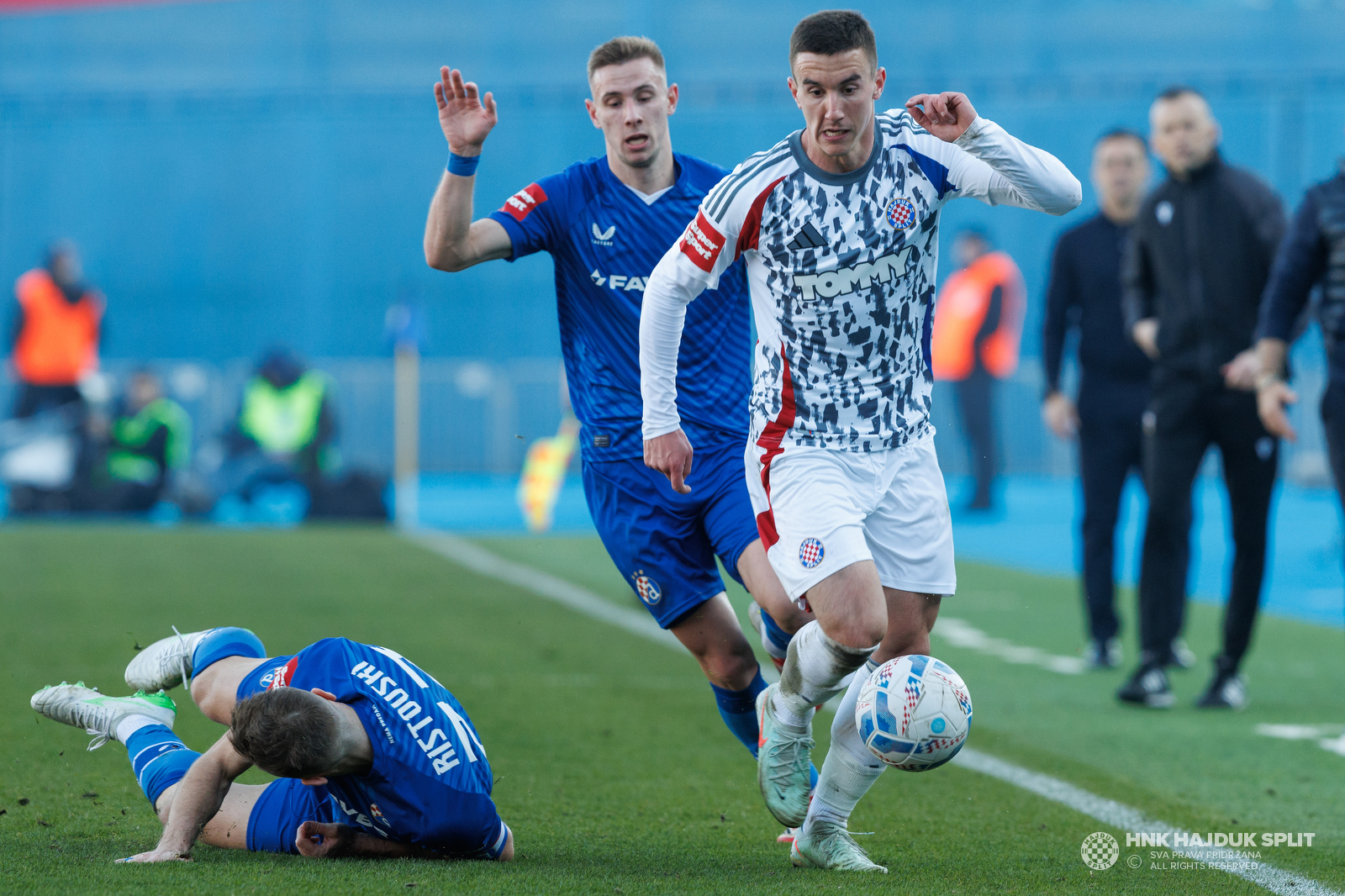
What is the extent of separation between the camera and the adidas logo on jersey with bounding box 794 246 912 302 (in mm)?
4156

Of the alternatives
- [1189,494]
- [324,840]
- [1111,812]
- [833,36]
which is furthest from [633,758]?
[1189,494]

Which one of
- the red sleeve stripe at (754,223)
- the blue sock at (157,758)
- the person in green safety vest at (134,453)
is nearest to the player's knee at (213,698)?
the blue sock at (157,758)

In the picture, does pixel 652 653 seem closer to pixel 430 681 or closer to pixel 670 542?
pixel 670 542

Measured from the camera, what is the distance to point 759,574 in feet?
15.2

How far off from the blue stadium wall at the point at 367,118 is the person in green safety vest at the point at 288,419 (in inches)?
305

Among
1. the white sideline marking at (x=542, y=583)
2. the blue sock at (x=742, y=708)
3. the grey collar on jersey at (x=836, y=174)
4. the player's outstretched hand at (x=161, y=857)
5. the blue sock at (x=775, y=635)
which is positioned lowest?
the white sideline marking at (x=542, y=583)

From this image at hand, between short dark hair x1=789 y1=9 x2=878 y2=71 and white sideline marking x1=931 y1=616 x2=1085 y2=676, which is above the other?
short dark hair x1=789 y1=9 x2=878 y2=71

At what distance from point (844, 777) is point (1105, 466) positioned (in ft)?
14.3

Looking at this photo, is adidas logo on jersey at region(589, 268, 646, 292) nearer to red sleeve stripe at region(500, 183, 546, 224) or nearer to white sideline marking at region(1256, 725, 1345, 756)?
red sleeve stripe at region(500, 183, 546, 224)

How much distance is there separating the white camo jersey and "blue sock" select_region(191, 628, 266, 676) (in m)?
1.34

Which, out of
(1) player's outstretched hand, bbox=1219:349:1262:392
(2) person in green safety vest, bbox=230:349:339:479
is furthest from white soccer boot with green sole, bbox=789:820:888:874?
(2) person in green safety vest, bbox=230:349:339:479

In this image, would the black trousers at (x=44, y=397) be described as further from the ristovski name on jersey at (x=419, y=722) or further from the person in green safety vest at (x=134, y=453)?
the ristovski name on jersey at (x=419, y=722)

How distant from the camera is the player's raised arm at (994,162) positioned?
4043mm

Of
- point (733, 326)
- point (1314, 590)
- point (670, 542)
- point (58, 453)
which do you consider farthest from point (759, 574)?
point (58, 453)
